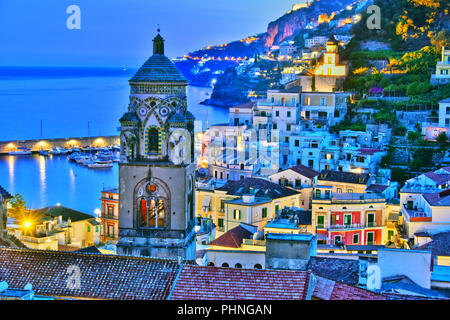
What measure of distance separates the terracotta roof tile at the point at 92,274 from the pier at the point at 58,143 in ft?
174

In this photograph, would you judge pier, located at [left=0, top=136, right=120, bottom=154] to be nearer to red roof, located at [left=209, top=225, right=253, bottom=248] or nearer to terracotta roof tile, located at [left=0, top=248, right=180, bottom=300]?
red roof, located at [left=209, top=225, right=253, bottom=248]

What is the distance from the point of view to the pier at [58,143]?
6003cm

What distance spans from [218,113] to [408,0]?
43.0m

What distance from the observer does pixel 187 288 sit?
7.79 meters

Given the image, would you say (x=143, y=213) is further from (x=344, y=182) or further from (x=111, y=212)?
(x=344, y=182)

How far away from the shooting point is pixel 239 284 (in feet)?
25.2

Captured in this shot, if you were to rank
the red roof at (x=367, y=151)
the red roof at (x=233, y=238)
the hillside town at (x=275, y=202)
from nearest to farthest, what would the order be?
the hillside town at (x=275, y=202) → the red roof at (x=233, y=238) → the red roof at (x=367, y=151)

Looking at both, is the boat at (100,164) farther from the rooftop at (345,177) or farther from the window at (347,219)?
the window at (347,219)

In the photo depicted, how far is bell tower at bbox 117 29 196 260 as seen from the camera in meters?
11.4

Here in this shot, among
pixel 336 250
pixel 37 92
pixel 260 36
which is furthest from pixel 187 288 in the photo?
pixel 260 36

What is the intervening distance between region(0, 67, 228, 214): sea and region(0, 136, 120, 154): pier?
5.47 ft

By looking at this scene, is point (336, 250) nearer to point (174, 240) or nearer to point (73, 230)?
point (174, 240)

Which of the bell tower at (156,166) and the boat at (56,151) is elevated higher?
the bell tower at (156,166)

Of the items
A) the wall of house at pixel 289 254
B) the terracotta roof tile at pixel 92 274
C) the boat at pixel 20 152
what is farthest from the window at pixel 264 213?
the boat at pixel 20 152
